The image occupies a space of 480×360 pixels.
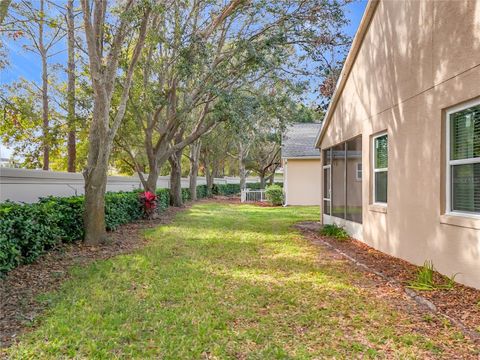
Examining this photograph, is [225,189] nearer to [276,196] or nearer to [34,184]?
[276,196]

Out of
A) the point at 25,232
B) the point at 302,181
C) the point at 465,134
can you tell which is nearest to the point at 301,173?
the point at 302,181

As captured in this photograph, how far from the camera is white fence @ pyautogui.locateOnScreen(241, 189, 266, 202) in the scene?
89.4 feet

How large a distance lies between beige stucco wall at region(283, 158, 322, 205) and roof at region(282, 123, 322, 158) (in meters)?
0.45

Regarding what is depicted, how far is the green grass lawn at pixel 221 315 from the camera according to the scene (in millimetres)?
3525

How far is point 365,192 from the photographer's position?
29.5ft

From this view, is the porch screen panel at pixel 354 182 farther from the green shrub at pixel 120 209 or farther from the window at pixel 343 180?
the green shrub at pixel 120 209

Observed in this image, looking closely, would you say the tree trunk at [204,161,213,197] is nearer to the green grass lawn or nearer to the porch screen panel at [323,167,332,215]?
the porch screen panel at [323,167,332,215]

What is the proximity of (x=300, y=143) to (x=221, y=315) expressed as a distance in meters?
18.6

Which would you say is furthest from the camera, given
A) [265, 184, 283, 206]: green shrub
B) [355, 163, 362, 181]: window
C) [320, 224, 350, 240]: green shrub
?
[265, 184, 283, 206]: green shrub

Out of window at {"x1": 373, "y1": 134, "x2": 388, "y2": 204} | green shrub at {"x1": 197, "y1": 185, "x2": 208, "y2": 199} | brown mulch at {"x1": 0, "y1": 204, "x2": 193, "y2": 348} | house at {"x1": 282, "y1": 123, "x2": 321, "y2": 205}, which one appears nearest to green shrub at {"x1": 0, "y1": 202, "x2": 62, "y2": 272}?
brown mulch at {"x1": 0, "y1": 204, "x2": 193, "y2": 348}

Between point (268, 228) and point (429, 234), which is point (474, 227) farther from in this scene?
point (268, 228)

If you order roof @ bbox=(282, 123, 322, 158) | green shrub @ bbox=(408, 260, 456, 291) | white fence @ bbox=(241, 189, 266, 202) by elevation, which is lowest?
green shrub @ bbox=(408, 260, 456, 291)

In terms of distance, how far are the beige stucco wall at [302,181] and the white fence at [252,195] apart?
18.6 feet

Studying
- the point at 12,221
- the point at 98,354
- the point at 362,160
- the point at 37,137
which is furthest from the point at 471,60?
the point at 37,137
